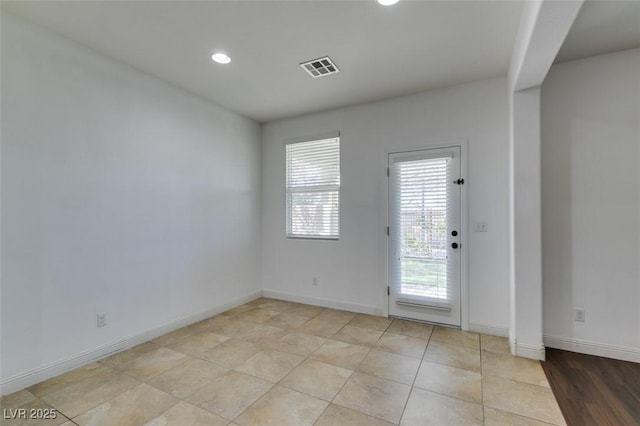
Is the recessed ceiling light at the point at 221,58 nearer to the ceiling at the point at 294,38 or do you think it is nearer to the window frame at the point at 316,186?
the ceiling at the point at 294,38

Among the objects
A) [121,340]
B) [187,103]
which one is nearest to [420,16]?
[187,103]


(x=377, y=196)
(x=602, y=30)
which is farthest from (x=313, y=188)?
(x=602, y=30)

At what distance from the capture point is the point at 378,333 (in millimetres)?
3264

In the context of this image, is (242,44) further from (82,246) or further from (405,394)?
(405,394)

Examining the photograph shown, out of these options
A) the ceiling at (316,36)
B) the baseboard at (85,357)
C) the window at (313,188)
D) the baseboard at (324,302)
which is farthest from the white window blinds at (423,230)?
the baseboard at (85,357)

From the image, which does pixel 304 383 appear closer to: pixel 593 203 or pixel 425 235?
pixel 425 235

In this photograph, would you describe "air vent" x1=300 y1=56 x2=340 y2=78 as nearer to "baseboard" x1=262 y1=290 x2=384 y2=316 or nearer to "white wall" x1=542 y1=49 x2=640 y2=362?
"white wall" x1=542 y1=49 x2=640 y2=362

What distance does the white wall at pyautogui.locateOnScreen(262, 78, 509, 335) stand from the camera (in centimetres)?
321

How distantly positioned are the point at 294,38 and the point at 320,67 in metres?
0.53

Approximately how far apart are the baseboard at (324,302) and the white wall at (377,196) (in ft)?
0.05

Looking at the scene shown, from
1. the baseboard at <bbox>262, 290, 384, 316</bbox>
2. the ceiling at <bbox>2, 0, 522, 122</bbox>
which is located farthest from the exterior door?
the ceiling at <bbox>2, 0, 522, 122</bbox>

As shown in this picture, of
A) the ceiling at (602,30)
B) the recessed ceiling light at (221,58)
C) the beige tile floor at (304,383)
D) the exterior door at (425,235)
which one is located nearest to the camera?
the beige tile floor at (304,383)

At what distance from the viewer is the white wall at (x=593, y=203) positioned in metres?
2.61

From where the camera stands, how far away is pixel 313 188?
14.3 ft
